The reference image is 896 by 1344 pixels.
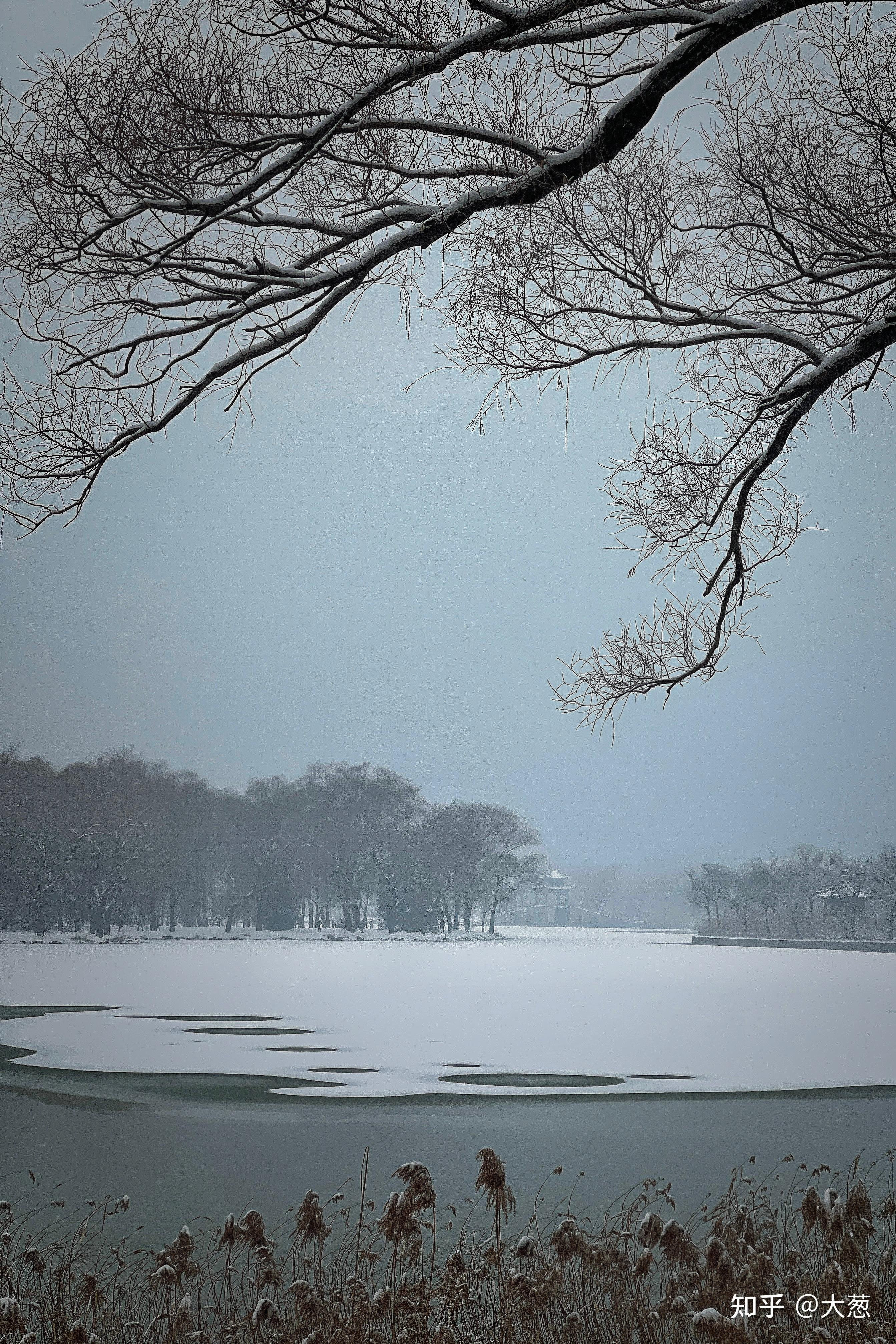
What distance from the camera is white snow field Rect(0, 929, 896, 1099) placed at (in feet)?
53.4

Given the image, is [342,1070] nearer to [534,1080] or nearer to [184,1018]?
[534,1080]

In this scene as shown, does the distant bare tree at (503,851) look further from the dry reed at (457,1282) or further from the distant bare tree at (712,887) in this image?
the dry reed at (457,1282)

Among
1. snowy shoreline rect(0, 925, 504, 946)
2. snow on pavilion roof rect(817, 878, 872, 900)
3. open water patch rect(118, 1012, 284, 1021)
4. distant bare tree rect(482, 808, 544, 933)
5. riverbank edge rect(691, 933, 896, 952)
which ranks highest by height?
distant bare tree rect(482, 808, 544, 933)

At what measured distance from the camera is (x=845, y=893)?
82562 millimetres

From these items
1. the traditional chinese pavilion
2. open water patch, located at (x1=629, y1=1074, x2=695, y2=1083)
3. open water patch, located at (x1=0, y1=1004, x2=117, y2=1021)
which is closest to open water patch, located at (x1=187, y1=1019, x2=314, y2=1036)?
open water patch, located at (x1=0, y1=1004, x2=117, y2=1021)

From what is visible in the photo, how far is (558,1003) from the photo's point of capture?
28312 mm

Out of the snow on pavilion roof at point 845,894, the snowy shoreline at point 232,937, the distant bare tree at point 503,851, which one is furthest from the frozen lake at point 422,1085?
the distant bare tree at point 503,851

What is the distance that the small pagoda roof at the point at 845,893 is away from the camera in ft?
270

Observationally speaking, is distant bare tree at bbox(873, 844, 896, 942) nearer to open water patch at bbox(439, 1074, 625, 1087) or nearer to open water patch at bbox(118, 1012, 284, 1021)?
open water patch at bbox(118, 1012, 284, 1021)

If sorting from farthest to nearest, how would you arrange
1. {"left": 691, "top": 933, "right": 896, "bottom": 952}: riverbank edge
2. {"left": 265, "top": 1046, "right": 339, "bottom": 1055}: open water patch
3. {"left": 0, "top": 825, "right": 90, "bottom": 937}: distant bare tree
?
{"left": 691, "top": 933, "right": 896, "bottom": 952}: riverbank edge < {"left": 0, "top": 825, "right": 90, "bottom": 937}: distant bare tree < {"left": 265, "top": 1046, "right": 339, "bottom": 1055}: open water patch

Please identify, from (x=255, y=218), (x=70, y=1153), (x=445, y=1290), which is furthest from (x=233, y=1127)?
(x=255, y=218)

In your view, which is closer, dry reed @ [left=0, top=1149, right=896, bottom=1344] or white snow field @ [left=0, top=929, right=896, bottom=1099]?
dry reed @ [left=0, top=1149, right=896, bottom=1344]

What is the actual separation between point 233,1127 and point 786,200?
9.95m

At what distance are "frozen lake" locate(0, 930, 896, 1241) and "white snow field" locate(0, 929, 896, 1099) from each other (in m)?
0.11
